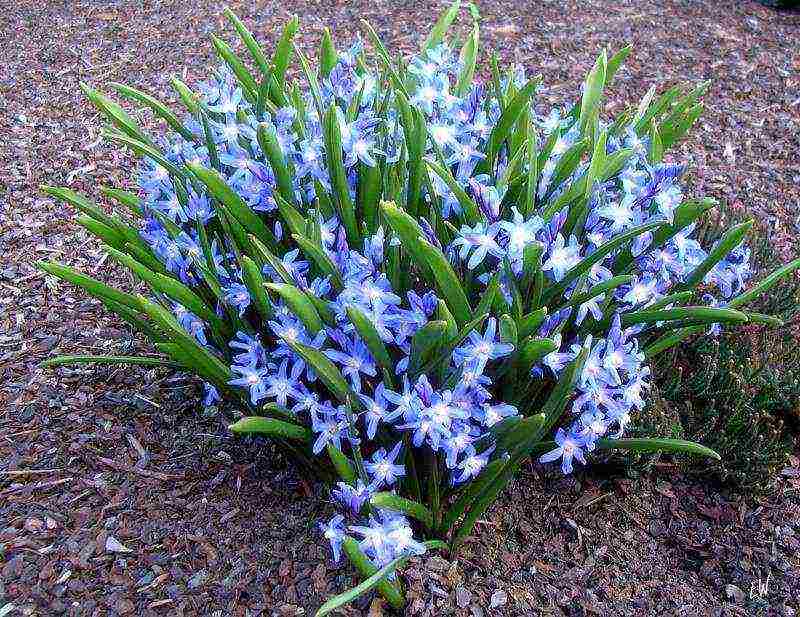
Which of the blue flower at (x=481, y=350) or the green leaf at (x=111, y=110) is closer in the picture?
the blue flower at (x=481, y=350)

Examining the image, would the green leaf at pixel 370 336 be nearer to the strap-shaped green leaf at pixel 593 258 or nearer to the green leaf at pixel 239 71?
the strap-shaped green leaf at pixel 593 258

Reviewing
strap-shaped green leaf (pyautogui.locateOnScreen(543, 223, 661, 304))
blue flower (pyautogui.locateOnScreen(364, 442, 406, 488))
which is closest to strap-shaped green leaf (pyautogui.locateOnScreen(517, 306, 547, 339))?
strap-shaped green leaf (pyautogui.locateOnScreen(543, 223, 661, 304))

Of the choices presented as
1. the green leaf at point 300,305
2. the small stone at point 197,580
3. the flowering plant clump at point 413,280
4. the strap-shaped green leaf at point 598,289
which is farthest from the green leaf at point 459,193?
the small stone at point 197,580

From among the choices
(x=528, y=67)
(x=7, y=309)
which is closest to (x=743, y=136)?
(x=528, y=67)

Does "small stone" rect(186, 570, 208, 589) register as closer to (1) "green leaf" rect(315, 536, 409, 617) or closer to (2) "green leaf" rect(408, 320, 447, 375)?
(1) "green leaf" rect(315, 536, 409, 617)

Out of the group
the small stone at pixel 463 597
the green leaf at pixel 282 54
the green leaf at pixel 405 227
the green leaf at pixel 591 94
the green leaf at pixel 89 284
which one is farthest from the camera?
the green leaf at pixel 282 54
